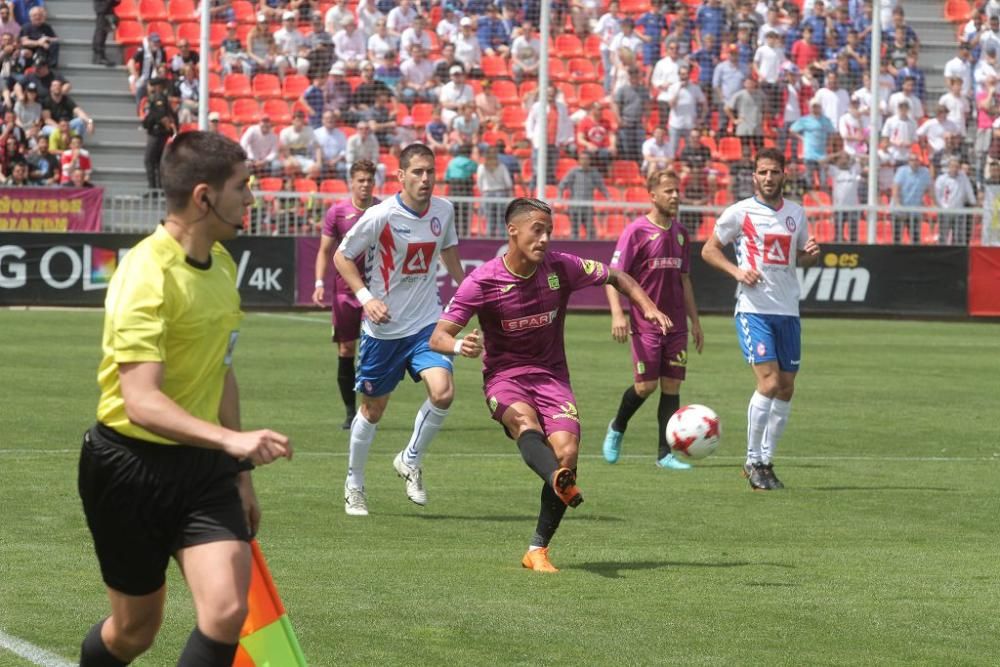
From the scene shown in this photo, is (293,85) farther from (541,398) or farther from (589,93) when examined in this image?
(541,398)

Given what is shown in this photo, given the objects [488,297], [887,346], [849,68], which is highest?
[849,68]

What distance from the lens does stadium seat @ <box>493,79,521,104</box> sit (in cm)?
2997

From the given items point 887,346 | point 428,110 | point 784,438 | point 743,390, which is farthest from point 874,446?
point 428,110

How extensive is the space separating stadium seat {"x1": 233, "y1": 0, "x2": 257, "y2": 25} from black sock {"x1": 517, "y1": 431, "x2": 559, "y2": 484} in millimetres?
22173

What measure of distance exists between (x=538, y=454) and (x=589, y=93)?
21.8 m

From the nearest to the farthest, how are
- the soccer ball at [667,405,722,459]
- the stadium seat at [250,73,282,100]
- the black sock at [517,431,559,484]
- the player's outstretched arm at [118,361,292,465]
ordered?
the player's outstretched arm at [118,361,292,465] → the black sock at [517,431,559,484] → the soccer ball at [667,405,722,459] → the stadium seat at [250,73,282,100]

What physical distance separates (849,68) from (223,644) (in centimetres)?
2657

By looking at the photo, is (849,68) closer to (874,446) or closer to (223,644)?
(874,446)

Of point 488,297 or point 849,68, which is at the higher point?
point 849,68

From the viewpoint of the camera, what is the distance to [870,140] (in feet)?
95.5

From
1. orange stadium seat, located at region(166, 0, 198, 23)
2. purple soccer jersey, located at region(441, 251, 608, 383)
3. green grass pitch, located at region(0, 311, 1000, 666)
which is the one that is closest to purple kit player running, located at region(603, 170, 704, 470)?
green grass pitch, located at region(0, 311, 1000, 666)

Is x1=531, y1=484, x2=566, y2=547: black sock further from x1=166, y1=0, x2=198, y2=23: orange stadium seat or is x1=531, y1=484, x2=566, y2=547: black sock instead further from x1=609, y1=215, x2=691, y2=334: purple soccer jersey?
x1=166, y1=0, x2=198, y2=23: orange stadium seat

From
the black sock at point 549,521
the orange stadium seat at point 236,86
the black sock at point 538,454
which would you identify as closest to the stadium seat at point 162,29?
A: the orange stadium seat at point 236,86

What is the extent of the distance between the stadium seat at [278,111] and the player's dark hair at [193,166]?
81.1 feet
